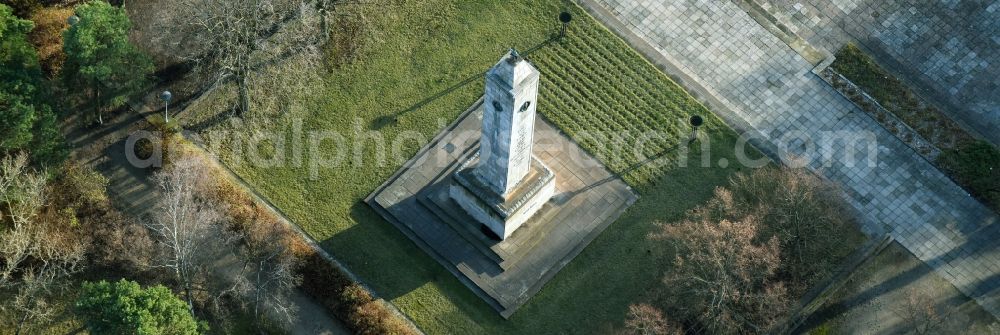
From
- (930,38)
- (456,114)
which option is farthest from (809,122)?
(456,114)

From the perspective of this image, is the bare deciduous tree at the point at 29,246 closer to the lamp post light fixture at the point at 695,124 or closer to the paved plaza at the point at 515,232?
the paved plaza at the point at 515,232

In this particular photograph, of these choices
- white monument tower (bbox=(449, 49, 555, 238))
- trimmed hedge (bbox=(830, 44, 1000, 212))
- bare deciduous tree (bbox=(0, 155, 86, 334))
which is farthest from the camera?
trimmed hedge (bbox=(830, 44, 1000, 212))

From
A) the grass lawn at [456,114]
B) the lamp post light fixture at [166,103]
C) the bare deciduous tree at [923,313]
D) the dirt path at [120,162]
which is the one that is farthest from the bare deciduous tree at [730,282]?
the lamp post light fixture at [166,103]

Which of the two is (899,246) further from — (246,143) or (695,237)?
(246,143)

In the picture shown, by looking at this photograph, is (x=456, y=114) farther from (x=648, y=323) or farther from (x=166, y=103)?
(x=648, y=323)

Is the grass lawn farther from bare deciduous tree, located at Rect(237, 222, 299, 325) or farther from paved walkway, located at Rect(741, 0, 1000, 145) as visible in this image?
paved walkway, located at Rect(741, 0, 1000, 145)

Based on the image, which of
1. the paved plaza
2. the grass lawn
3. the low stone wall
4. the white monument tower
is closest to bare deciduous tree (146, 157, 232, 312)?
the grass lawn

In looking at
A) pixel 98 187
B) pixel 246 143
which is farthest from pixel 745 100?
pixel 98 187
